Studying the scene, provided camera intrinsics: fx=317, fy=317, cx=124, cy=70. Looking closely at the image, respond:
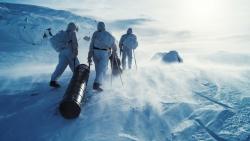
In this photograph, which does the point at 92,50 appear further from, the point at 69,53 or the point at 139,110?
the point at 139,110

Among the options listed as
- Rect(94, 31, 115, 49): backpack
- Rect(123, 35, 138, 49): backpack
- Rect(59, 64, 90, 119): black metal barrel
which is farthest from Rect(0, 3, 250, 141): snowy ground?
Rect(123, 35, 138, 49): backpack

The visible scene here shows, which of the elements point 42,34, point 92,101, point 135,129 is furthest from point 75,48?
point 42,34

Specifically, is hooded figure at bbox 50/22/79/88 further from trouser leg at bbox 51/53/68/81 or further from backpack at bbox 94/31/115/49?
backpack at bbox 94/31/115/49

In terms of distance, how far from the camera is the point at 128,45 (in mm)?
15203

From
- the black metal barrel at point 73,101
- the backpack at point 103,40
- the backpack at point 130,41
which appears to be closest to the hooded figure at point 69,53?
the backpack at point 103,40

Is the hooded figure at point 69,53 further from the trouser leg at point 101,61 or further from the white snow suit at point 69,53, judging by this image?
the trouser leg at point 101,61

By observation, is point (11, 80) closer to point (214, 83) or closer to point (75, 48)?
point (75, 48)

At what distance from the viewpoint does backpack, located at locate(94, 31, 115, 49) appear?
10.3 meters

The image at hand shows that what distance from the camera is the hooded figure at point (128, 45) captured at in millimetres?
15171

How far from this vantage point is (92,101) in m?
9.25

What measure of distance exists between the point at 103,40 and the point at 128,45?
5.01 m

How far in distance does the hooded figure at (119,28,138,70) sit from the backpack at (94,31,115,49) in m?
4.75

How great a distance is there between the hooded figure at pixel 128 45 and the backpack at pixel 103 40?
4.75 metres

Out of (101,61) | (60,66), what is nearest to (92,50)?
(101,61)
